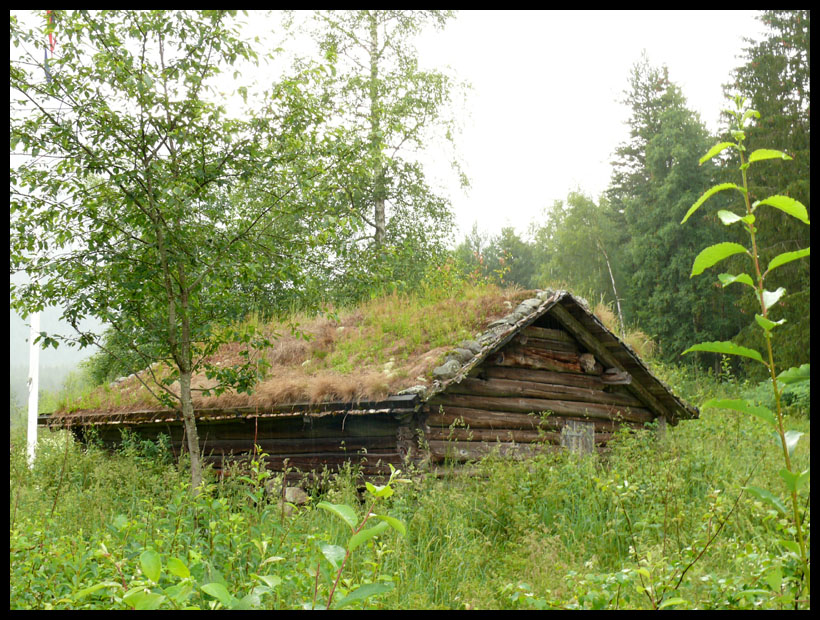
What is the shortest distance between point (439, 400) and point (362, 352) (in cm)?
154

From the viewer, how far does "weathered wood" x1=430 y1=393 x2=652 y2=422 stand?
28.7ft

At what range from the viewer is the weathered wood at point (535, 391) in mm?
8922

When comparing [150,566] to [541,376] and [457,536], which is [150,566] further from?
[541,376]

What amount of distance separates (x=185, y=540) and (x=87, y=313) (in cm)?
324

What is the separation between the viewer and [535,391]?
9797 mm

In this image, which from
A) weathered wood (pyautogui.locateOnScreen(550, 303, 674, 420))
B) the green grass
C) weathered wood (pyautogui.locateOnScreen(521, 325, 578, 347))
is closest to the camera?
the green grass

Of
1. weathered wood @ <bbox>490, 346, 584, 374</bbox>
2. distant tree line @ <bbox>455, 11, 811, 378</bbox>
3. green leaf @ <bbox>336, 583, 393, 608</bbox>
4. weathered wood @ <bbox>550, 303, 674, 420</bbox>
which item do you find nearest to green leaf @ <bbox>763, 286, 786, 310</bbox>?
green leaf @ <bbox>336, 583, 393, 608</bbox>

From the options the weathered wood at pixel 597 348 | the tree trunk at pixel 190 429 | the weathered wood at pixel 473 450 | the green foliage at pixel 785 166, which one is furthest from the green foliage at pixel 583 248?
the tree trunk at pixel 190 429

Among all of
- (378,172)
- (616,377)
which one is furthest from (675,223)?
(616,377)

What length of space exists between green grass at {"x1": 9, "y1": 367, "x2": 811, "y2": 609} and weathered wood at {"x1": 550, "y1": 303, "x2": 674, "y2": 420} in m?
0.97

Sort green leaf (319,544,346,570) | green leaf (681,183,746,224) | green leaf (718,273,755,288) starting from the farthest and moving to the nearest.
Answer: green leaf (319,544,346,570) → green leaf (718,273,755,288) → green leaf (681,183,746,224)

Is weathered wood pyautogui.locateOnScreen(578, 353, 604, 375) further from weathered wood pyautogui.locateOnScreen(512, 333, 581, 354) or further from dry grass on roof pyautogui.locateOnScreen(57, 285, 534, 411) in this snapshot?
dry grass on roof pyautogui.locateOnScreen(57, 285, 534, 411)

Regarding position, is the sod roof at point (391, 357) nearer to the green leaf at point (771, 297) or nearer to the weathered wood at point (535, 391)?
the weathered wood at point (535, 391)
